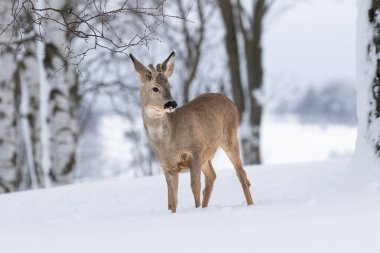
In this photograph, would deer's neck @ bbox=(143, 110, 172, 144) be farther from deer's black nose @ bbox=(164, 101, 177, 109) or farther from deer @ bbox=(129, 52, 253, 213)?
deer's black nose @ bbox=(164, 101, 177, 109)

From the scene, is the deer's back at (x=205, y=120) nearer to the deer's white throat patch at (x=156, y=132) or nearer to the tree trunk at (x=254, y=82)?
the deer's white throat patch at (x=156, y=132)

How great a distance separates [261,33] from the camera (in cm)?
2323

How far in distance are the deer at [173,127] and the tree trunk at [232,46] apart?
11429 mm

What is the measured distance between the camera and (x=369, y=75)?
9.38 m

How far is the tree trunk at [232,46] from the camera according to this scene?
20.2 m

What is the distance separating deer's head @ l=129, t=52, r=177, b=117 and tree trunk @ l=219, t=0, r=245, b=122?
1212cm

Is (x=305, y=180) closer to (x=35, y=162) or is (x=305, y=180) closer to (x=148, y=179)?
(x=148, y=179)

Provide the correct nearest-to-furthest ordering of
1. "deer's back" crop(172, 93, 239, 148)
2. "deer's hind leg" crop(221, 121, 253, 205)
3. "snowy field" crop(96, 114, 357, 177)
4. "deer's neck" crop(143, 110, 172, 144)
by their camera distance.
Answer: "deer's neck" crop(143, 110, 172, 144) < "deer's back" crop(172, 93, 239, 148) < "deer's hind leg" crop(221, 121, 253, 205) < "snowy field" crop(96, 114, 357, 177)

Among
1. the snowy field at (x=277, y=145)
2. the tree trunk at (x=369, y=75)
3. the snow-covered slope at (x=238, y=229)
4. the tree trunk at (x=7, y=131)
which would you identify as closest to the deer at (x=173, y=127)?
the snow-covered slope at (x=238, y=229)

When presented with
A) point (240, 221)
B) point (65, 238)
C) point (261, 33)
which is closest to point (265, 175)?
point (240, 221)

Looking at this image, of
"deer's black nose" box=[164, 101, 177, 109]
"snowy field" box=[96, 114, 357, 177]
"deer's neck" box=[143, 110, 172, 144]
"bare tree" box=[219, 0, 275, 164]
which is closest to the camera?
"deer's black nose" box=[164, 101, 177, 109]

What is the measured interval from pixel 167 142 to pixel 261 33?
15502 mm

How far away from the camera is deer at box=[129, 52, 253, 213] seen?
8039 millimetres

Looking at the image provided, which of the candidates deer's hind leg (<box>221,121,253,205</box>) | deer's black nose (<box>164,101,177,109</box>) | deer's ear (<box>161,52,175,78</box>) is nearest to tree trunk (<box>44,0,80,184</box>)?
deer's hind leg (<box>221,121,253,205</box>)
